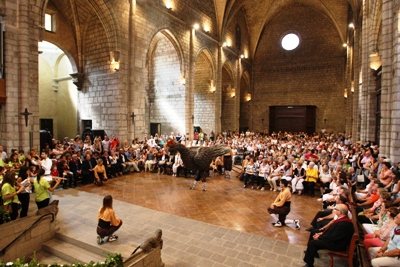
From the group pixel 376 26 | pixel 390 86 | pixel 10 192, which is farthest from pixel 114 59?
pixel 376 26

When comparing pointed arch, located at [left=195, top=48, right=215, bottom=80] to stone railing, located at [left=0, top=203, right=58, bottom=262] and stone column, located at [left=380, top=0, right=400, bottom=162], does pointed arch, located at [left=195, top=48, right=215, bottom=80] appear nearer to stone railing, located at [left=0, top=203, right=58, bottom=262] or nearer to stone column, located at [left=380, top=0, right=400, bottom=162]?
stone column, located at [left=380, top=0, right=400, bottom=162]

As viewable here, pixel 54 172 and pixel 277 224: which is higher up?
pixel 54 172

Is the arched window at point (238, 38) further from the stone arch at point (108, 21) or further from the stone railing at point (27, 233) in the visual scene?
the stone railing at point (27, 233)

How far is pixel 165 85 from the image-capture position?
17.8 meters

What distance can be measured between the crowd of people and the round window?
15786 millimetres

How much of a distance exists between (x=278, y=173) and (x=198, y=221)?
13.3ft

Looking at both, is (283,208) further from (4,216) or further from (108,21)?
(108,21)

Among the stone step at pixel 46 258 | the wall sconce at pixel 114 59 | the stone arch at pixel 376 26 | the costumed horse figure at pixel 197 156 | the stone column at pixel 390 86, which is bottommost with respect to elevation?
the stone step at pixel 46 258

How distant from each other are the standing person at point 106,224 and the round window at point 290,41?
84.0ft

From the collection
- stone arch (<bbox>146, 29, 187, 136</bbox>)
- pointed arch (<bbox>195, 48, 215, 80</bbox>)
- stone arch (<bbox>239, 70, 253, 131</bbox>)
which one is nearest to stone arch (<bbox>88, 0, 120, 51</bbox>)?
stone arch (<bbox>146, 29, 187, 136</bbox>)

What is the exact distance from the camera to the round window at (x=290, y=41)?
25.1 metres

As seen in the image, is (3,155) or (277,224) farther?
(3,155)

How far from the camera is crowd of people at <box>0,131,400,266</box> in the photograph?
14.3 feet

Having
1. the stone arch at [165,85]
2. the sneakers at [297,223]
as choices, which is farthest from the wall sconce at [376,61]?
the stone arch at [165,85]
